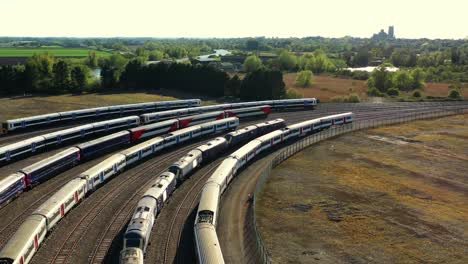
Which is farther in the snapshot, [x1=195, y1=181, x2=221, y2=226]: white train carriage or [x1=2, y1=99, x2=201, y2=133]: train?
[x1=2, y1=99, x2=201, y2=133]: train

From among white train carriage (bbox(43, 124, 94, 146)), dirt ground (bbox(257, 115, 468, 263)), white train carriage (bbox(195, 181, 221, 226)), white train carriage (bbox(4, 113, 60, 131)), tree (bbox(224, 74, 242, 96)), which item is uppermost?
tree (bbox(224, 74, 242, 96))

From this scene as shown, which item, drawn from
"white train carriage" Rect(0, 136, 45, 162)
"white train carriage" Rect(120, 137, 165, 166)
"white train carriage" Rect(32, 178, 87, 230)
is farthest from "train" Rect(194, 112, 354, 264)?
"white train carriage" Rect(0, 136, 45, 162)

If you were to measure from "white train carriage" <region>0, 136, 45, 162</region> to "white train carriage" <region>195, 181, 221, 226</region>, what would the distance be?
33.4 meters

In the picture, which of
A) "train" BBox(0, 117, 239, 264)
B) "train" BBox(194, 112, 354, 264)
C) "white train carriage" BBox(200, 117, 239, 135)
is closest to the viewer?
"train" BBox(194, 112, 354, 264)

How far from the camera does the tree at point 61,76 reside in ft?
447

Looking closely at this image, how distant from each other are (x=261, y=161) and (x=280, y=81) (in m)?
65.6

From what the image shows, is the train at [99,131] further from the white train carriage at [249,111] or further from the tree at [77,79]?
the tree at [77,79]

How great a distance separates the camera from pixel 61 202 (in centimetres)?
4706

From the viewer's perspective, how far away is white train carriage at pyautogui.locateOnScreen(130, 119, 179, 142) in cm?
7888

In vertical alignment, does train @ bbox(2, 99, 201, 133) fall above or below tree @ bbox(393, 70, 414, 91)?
below

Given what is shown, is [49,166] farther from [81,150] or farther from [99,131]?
[99,131]

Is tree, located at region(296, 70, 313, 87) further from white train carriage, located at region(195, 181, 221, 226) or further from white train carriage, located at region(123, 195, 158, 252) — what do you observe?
white train carriage, located at region(123, 195, 158, 252)

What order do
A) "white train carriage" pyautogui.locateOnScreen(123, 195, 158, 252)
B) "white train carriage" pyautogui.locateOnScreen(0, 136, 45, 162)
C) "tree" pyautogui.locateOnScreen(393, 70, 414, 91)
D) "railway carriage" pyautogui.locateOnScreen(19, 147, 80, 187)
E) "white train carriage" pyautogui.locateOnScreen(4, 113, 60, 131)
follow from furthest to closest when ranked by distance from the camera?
"tree" pyautogui.locateOnScreen(393, 70, 414, 91) < "white train carriage" pyautogui.locateOnScreen(4, 113, 60, 131) < "white train carriage" pyautogui.locateOnScreen(0, 136, 45, 162) < "railway carriage" pyautogui.locateOnScreen(19, 147, 80, 187) < "white train carriage" pyautogui.locateOnScreen(123, 195, 158, 252)

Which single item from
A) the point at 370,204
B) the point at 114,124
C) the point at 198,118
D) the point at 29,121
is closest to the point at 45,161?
the point at 114,124
